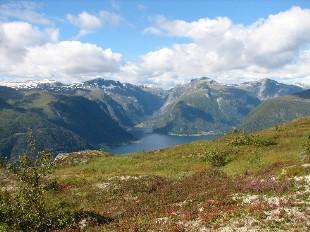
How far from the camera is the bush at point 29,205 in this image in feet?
98.8

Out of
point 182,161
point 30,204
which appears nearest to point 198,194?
point 30,204

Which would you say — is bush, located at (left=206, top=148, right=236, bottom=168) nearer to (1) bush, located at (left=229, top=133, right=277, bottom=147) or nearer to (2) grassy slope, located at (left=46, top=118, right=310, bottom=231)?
(2) grassy slope, located at (left=46, top=118, right=310, bottom=231)

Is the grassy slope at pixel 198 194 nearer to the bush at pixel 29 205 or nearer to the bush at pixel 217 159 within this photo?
the bush at pixel 217 159

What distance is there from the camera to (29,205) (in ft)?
99.5

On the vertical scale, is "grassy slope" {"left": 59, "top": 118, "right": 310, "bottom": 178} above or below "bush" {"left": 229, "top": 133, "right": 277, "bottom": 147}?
below

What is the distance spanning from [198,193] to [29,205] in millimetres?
16911

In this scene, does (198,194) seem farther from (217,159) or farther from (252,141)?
(252,141)

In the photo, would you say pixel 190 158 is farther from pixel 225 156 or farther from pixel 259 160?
pixel 259 160

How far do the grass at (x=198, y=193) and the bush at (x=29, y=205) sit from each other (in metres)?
3.22

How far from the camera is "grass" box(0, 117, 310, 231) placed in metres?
29.7

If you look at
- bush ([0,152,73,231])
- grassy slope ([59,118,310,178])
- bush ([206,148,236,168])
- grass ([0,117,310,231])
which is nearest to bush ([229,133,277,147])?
grass ([0,117,310,231])

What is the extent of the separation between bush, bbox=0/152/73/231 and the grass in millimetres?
3215

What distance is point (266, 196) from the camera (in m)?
34.8

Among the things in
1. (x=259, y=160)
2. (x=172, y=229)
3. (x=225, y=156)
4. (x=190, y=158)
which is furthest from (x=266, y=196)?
(x=190, y=158)
